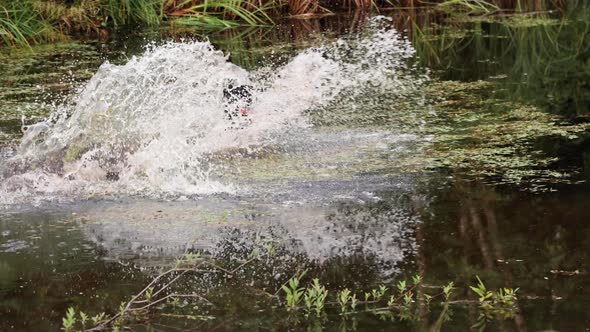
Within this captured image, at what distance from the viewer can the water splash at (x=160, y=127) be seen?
5.74 m

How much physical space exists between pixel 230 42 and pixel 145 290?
22.8ft

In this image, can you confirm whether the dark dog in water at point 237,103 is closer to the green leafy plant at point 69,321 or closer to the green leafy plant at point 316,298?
the green leafy plant at point 316,298

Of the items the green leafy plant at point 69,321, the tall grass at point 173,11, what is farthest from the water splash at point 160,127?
the tall grass at point 173,11

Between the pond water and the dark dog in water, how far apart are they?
0.04m

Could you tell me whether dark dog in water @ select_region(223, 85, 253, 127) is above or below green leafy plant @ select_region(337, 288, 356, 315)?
above

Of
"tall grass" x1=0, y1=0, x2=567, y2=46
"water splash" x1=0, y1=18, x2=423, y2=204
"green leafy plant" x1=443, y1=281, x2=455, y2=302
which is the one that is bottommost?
"green leafy plant" x1=443, y1=281, x2=455, y2=302

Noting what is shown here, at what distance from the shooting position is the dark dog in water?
22.6 feet

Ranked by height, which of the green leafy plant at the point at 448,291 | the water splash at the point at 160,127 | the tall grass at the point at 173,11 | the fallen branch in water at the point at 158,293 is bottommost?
the green leafy plant at the point at 448,291

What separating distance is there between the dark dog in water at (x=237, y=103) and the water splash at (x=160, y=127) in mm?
52

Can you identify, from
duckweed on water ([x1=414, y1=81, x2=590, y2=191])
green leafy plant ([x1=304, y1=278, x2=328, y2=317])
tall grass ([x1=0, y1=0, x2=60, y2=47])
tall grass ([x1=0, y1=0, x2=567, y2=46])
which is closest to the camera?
green leafy plant ([x1=304, y1=278, x2=328, y2=317])

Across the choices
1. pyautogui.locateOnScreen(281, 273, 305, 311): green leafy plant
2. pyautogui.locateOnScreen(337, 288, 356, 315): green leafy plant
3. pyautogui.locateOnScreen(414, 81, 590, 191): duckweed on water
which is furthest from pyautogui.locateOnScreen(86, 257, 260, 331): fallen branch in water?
pyautogui.locateOnScreen(414, 81, 590, 191): duckweed on water

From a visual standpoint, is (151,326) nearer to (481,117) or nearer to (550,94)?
(481,117)

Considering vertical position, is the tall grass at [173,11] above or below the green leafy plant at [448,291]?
above

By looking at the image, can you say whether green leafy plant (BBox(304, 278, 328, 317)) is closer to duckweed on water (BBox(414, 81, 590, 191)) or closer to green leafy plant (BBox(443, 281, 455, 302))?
green leafy plant (BBox(443, 281, 455, 302))
